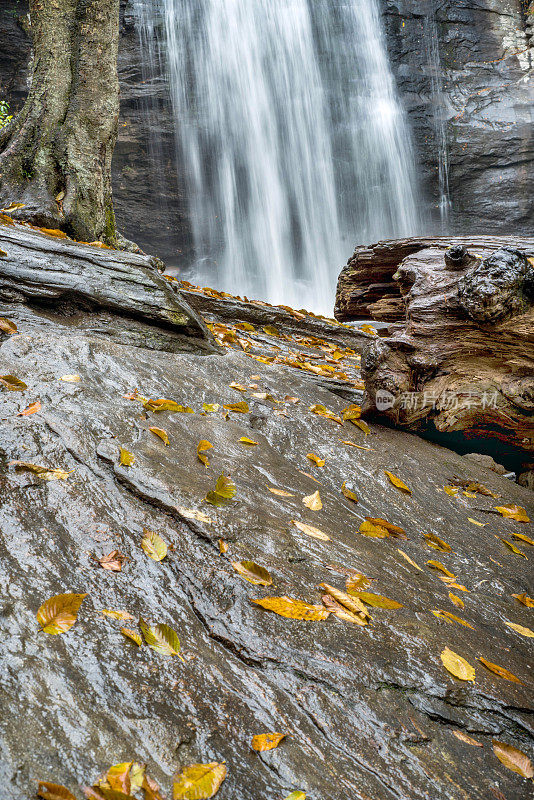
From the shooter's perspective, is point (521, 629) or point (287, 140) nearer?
point (521, 629)

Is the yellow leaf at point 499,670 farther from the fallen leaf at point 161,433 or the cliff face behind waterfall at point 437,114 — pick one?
the cliff face behind waterfall at point 437,114

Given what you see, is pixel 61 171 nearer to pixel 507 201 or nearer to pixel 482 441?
pixel 482 441

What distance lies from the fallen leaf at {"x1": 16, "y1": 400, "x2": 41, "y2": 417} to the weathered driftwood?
6.42 ft

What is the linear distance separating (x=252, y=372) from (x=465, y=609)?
1.95 m

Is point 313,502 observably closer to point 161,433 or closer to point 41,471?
point 161,433

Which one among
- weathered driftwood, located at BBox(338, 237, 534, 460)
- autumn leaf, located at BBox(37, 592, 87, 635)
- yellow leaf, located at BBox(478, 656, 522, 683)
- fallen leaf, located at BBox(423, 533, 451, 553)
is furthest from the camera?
weathered driftwood, located at BBox(338, 237, 534, 460)

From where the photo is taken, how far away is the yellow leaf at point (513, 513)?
2577mm

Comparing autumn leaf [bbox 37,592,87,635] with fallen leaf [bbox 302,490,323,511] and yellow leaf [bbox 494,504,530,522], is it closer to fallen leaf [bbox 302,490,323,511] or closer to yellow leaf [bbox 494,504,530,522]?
fallen leaf [bbox 302,490,323,511]

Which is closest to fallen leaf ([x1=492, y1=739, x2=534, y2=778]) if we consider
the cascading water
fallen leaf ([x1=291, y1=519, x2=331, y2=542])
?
fallen leaf ([x1=291, y1=519, x2=331, y2=542])

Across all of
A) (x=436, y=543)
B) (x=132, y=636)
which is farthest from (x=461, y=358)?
(x=132, y=636)

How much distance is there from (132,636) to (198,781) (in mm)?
304

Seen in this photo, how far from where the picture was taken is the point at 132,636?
981mm

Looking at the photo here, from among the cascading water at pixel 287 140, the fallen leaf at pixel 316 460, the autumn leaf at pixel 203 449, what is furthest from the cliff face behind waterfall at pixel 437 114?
the autumn leaf at pixel 203 449

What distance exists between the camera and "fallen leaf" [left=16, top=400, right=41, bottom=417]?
5.29ft
